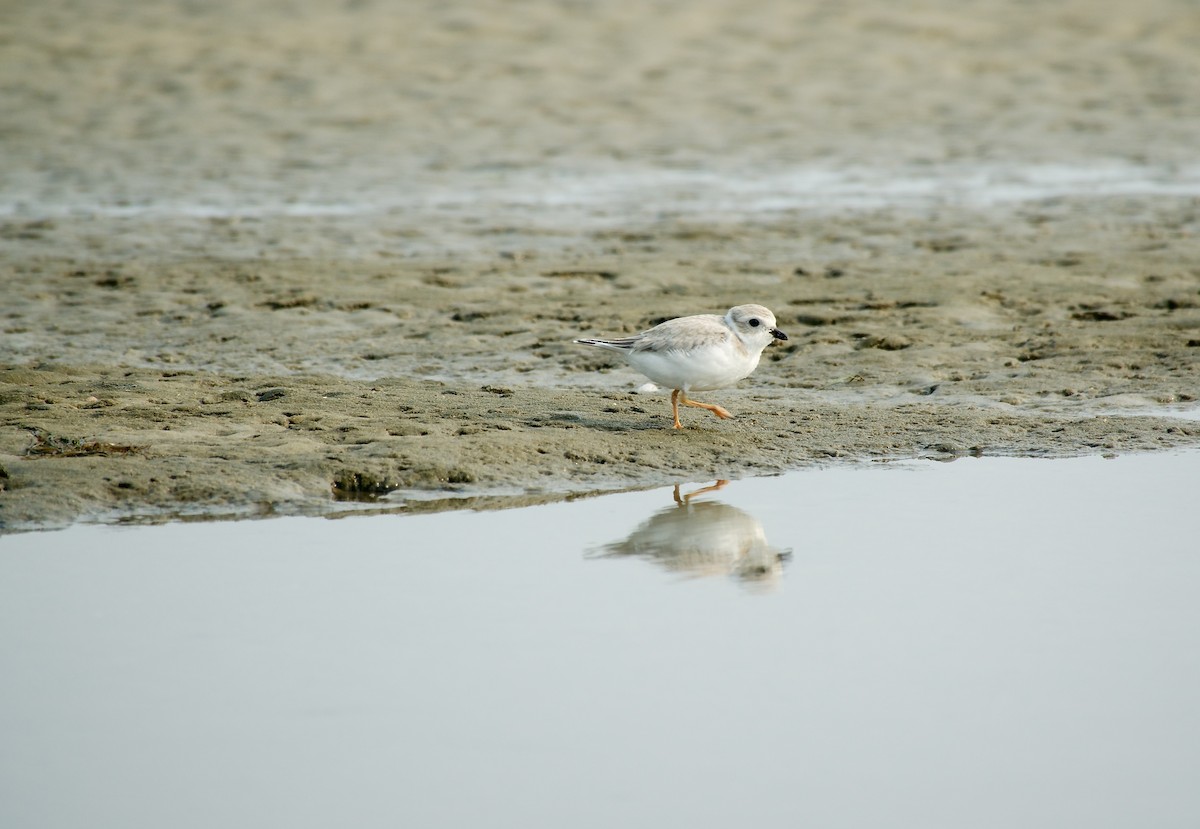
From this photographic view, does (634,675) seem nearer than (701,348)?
Yes

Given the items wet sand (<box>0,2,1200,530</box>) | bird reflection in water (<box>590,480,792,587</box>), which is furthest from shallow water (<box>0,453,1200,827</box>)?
wet sand (<box>0,2,1200,530</box>)

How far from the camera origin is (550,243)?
1259 centimetres

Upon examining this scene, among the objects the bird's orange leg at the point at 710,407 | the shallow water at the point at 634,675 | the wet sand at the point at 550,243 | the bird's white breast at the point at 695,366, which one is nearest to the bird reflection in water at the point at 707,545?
the shallow water at the point at 634,675

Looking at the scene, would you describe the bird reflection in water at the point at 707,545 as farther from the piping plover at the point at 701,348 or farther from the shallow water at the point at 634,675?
the piping plover at the point at 701,348

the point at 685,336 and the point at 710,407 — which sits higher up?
the point at 685,336

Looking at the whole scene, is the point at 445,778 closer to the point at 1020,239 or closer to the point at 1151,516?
the point at 1151,516

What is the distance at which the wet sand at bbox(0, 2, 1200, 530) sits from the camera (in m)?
7.45

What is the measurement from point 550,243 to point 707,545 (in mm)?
6867

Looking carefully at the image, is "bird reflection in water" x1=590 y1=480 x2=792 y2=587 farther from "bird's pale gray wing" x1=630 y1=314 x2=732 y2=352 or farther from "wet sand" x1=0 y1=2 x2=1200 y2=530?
"bird's pale gray wing" x1=630 y1=314 x2=732 y2=352

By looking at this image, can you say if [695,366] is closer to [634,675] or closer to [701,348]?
[701,348]

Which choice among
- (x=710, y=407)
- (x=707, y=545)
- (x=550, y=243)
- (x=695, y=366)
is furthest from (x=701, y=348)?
(x=550, y=243)

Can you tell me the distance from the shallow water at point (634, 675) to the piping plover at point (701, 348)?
3.54 ft

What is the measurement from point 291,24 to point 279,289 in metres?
9.42

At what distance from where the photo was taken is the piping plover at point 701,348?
743 centimetres
